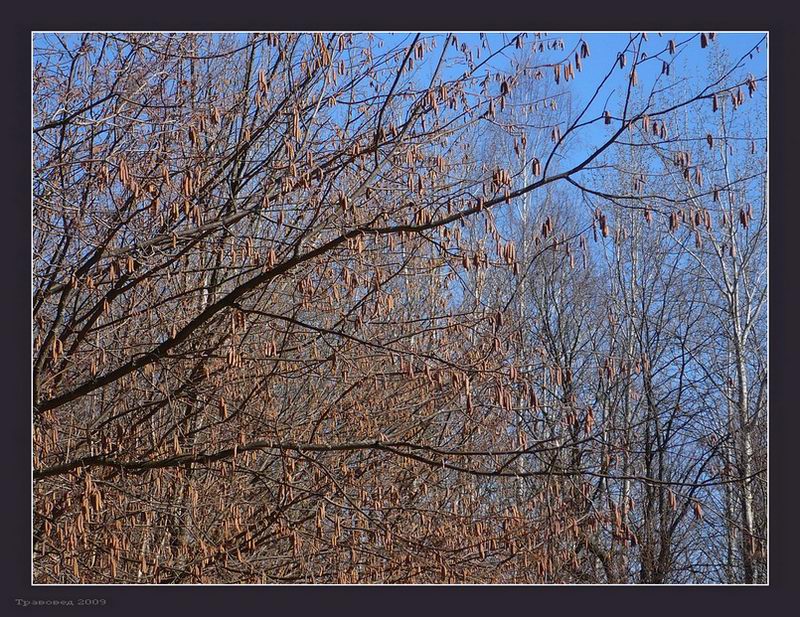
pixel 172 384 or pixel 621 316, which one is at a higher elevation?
pixel 621 316

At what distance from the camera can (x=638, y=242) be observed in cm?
799

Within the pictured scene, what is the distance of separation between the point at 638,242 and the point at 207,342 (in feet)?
16.0

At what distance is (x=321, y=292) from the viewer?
4.00 m
